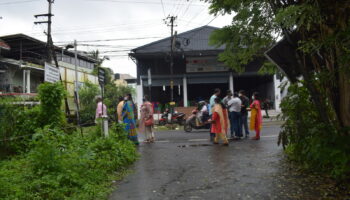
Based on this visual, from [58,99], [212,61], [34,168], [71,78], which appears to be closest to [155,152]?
[58,99]

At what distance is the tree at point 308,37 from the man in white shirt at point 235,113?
442 centimetres

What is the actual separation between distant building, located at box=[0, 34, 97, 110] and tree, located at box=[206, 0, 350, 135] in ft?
65.2

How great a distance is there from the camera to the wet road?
13.9ft

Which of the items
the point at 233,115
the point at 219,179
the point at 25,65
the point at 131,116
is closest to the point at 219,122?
the point at 233,115

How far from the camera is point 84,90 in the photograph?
2727 cm

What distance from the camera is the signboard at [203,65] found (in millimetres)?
26359

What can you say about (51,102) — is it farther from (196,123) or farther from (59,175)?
(196,123)

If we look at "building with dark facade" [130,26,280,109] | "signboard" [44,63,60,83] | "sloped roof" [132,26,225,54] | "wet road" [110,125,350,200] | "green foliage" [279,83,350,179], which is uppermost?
"sloped roof" [132,26,225,54]

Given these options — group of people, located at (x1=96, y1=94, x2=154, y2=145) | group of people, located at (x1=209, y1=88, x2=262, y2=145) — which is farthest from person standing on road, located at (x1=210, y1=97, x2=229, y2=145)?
group of people, located at (x1=96, y1=94, x2=154, y2=145)

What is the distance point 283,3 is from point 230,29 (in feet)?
3.50

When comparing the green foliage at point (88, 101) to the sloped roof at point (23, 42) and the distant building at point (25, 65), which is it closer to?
the distant building at point (25, 65)

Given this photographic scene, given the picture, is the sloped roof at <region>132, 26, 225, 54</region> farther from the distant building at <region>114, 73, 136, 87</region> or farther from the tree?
the tree

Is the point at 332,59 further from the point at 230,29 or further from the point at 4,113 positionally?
the point at 4,113

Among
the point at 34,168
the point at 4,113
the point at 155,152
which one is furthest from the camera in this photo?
the point at 155,152
